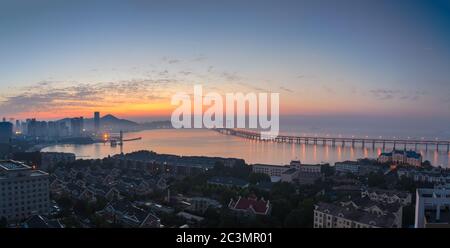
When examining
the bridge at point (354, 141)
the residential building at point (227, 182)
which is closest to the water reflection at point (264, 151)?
the bridge at point (354, 141)

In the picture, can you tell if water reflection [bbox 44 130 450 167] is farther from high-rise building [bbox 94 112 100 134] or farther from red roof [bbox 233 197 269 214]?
red roof [bbox 233 197 269 214]

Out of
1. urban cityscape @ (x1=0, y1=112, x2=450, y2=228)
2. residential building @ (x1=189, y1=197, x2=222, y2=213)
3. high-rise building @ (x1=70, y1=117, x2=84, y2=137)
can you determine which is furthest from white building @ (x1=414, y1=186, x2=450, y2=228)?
high-rise building @ (x1=70, y1=117, x2=84, y2=137)

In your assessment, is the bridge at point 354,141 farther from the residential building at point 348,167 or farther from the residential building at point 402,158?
the residential building at point 348,167

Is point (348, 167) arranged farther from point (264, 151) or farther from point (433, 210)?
point (433, 210)

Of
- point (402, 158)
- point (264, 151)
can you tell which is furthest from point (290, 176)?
point (264, 151)
